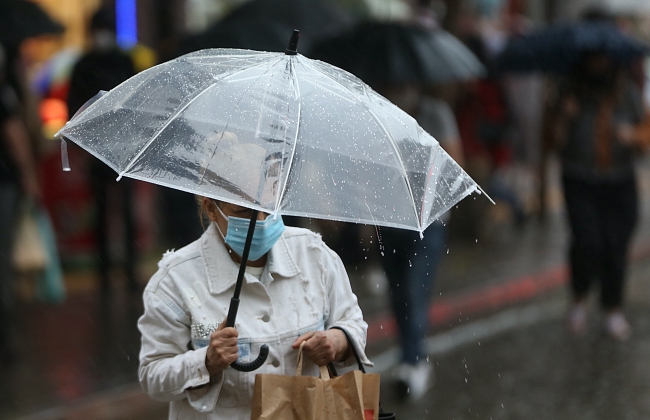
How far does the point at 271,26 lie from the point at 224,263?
5.06m

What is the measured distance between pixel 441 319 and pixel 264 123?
6.37 metres

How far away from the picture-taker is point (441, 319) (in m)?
8.90

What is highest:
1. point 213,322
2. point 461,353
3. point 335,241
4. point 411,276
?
point 213,322

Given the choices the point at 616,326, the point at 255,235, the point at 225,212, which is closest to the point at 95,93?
the point at 616,326

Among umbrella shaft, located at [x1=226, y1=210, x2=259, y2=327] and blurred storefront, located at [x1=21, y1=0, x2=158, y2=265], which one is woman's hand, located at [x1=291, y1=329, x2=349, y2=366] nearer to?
umbrella shaft, located at [x1=226, y1=210, x2=259, y2=327]

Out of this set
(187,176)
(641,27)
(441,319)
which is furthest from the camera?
(641,27)

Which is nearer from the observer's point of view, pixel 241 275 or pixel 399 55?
pixel 241 275

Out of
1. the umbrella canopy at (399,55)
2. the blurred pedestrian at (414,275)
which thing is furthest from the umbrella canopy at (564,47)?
the blurred pedestrian at (414,275)

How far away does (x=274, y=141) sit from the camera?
2.77 meters

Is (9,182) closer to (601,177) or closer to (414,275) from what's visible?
(414,275)

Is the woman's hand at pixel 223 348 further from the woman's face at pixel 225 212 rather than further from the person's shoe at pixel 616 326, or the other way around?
the person's shoe at pixel 616 326

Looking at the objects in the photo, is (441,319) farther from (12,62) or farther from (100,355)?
(12,62)

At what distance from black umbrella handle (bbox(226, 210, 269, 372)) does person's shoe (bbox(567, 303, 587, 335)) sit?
5.72m

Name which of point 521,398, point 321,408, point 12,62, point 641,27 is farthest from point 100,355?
point 641,27
